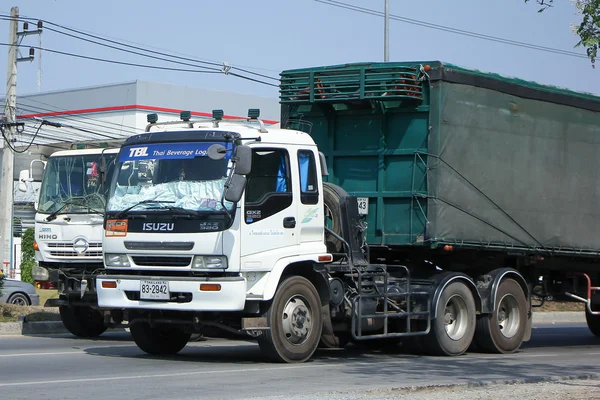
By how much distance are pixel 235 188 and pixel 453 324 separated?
473cm

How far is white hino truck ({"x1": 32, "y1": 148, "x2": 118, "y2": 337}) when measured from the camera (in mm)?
15570

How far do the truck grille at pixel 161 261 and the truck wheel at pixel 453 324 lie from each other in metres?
4.12

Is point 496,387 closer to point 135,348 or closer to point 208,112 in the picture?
point 135,348

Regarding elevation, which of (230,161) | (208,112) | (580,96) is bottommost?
(230,161)

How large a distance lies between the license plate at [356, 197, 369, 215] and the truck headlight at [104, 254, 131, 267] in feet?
12.3

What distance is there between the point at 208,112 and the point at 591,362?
Result: 1530 inches

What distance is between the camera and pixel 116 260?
39.4 ft

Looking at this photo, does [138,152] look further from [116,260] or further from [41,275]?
[41,275]

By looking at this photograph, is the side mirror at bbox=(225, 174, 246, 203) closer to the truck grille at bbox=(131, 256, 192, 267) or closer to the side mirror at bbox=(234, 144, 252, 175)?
the side mirror at bbox=(234, 144, 252, 175)

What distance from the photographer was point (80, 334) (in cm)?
1652

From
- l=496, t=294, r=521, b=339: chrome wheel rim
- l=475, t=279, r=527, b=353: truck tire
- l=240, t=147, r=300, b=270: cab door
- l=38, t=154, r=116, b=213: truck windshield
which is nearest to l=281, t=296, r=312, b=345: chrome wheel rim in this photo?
l=240, t=147, r=300, b=270: cab door

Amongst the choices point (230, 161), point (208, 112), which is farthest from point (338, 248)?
point (208, 112)

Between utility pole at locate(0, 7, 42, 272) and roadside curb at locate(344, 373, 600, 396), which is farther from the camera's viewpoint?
utility pole at locate(0, 7, 42, 272)

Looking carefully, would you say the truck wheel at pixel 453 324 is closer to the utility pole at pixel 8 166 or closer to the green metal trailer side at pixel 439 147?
the green metal trailer side at pixel 439 147
